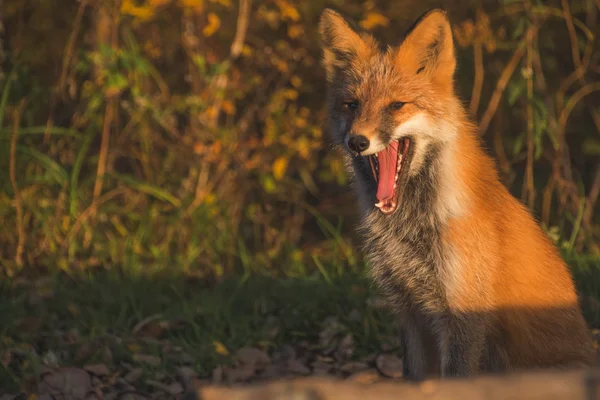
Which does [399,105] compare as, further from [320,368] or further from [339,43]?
[320,368]

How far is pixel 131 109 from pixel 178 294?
198 cm

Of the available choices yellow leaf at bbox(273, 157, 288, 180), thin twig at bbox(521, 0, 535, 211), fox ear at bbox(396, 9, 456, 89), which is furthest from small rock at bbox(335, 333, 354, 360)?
yellow leaf at bbox(273, 157, 288, 180)

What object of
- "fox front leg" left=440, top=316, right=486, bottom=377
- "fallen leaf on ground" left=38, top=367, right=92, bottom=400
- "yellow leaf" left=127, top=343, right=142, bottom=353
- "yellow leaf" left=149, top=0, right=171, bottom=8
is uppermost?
"yellow leaf" left=149, top=0, right=171, bottom=8

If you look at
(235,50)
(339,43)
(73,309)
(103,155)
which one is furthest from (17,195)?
(339,43)

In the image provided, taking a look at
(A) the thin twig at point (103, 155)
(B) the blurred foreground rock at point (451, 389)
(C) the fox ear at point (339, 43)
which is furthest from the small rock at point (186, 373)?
(B) the blurred foreground rock at point (451, 389)

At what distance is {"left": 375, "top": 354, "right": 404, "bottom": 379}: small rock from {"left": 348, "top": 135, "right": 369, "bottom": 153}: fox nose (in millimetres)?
1341

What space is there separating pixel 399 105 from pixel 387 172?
0.32m

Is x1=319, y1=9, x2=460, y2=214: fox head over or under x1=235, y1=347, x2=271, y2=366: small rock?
over

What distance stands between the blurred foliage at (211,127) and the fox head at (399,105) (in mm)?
1613

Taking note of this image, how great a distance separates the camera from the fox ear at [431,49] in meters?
3.72

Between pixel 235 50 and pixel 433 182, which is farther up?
pixel 235 50

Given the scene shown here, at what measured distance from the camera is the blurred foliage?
19.3 ft

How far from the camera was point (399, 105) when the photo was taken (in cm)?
369

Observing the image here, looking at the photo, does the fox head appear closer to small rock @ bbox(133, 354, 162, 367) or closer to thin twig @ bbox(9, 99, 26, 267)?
small rock @ bbox(133, 354, 162, 367)
